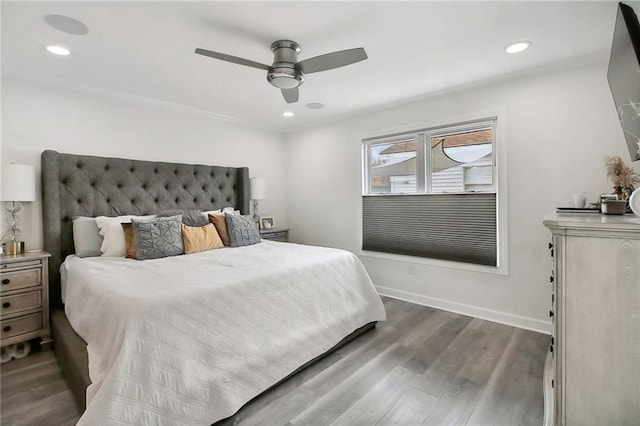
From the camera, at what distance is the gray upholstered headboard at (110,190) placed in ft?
8.75

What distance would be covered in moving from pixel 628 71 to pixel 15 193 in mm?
4144

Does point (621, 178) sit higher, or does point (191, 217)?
point (621, 178)

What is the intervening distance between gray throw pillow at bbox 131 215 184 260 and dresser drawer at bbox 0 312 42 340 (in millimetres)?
923

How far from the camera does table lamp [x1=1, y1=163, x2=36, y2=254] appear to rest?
7.80ft

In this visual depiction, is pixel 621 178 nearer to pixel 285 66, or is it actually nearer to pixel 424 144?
pixel 424 144

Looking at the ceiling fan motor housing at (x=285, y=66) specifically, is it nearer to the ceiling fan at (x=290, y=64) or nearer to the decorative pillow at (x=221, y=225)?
the ceiling fan at (x=290, y=64)

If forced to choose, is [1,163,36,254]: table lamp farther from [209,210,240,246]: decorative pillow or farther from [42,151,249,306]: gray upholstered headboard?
[209,210,240,246]: decorative pillow

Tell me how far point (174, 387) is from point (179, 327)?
0.27 m

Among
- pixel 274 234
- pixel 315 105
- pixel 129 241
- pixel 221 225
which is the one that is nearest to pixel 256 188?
pixel 274 234

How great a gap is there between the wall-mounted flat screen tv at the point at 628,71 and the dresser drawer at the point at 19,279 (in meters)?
4.11

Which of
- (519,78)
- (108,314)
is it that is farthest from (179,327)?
(519,78)

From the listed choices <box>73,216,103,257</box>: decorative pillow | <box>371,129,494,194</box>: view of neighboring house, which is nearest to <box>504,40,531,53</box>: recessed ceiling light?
<box>371,129,494,194</box>: view of neighboring house

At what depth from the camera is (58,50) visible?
2.22 m

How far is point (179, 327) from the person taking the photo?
1536mm
